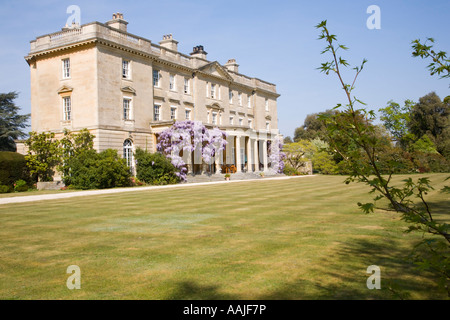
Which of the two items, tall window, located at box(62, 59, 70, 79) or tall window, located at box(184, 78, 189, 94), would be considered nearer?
tall window, located at box(62, 59, 70, 79)

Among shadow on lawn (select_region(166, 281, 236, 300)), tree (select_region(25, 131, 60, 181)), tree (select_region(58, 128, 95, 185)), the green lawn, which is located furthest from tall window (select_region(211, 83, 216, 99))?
shadow on lawn (select_region(166, 281, 236, 300))

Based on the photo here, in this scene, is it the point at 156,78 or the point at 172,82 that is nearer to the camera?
the point at 156,78

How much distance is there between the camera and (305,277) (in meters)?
4.59

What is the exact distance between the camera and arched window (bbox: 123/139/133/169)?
31.0m

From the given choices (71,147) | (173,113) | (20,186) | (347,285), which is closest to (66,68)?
(71,147)

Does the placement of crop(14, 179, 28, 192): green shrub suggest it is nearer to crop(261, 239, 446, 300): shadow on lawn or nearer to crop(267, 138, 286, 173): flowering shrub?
crop(261, 239, 446, 300): shadow on lawn

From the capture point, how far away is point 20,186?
26266 millimetres

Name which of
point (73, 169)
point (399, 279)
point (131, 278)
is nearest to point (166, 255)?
point (131, 278)

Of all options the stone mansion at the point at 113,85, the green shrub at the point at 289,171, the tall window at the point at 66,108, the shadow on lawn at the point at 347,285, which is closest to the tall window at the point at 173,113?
the stone mansion at the point at 113,85

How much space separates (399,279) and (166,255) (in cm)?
341

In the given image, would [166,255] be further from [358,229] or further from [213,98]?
[213,98]

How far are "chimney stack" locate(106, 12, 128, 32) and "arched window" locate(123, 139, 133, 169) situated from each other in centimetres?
998

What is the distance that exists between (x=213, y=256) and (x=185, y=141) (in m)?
28.0

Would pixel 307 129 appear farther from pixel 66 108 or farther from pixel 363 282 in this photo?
pixel 363 282
